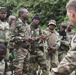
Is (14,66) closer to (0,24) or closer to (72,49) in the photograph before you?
(0,24)

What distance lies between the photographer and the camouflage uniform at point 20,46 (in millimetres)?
8188

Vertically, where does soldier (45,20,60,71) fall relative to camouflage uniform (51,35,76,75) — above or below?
below

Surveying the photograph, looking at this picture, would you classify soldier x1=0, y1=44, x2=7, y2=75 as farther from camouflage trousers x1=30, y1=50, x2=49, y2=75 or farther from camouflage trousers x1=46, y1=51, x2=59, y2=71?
camouflage trousers x1=46, y1=51, x2=59, y2=71

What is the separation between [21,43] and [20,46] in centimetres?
7

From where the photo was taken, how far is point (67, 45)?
9883 mm

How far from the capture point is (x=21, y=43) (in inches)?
328

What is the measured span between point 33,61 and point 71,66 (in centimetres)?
610

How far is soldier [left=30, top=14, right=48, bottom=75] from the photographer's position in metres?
8.73

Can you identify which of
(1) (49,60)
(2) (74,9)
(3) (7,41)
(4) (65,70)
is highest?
(2) (74,9)

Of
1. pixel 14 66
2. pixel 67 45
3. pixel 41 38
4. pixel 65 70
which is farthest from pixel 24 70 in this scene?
pixel 65 70

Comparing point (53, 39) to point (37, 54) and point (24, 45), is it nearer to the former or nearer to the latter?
point (37, 54)

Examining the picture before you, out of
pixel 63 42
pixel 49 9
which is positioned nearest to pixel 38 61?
pixel 63 42

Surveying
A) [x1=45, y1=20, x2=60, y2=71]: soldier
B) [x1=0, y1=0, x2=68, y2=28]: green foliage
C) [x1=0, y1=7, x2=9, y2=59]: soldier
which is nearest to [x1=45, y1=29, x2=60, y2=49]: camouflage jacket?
[x1=45, y1=20, x2=60, y2=71]: soldier

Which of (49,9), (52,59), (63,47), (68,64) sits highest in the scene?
(68,64)
